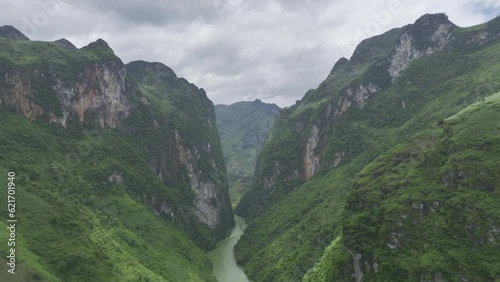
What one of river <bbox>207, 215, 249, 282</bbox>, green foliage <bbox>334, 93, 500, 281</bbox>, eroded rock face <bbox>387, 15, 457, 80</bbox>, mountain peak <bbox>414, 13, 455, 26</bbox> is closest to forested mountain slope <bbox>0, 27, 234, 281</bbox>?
river <bbox>207, 215, 249, 282</bbox>

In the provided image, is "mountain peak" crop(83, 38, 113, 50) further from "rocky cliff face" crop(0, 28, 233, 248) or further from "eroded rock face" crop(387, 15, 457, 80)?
"eroded rock face" crop(387, 15, 457, 80)

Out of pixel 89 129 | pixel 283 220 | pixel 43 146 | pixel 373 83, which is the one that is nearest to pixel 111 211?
pixel 43 146

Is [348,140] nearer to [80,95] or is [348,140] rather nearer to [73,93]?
[80,95]

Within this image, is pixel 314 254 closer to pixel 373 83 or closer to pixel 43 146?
pixel 43 146

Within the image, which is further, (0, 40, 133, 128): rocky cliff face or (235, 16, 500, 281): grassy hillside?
(0, 40, 133, 128): rocky cliff face

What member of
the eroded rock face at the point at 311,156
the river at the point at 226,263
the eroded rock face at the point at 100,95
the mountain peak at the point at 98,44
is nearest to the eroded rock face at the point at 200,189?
the river at the point at 226,263

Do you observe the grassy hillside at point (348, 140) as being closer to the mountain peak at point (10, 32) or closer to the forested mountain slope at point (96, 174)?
the forested mountain slope at point (96, 174)
